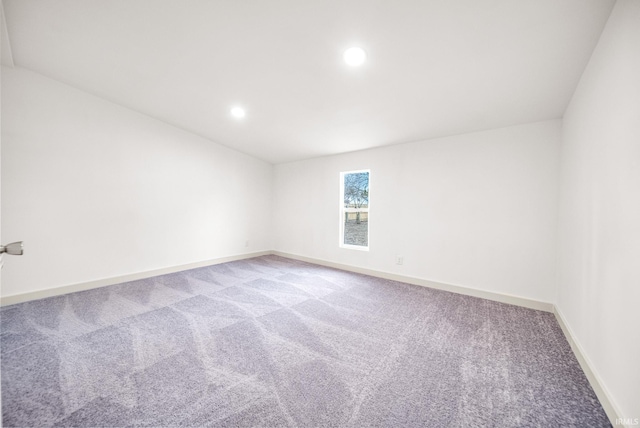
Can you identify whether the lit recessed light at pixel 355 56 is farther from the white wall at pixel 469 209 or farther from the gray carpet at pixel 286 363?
the gray carpet at pixel 286 363

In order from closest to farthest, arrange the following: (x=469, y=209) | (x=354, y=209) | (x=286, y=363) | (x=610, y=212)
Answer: (x=610, y=212), (x=286, y=363), (x=469, y=209), (x=354, y=209)

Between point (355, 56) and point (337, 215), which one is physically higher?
point (355, 56)

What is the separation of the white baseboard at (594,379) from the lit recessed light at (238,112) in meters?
4.03

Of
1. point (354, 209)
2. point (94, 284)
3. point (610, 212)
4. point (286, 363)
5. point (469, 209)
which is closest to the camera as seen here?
point (610, 212)

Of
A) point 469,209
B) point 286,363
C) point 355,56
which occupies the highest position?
point 355,56

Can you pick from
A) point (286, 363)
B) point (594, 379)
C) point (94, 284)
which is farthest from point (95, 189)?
point (594, 379)

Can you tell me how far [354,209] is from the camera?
443cm

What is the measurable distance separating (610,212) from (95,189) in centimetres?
509

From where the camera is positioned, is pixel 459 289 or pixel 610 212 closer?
pixel 610 212

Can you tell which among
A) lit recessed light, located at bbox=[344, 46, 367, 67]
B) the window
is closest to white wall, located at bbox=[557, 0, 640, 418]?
lit recessed light, located at bbox=[344, 46, 367, 67]

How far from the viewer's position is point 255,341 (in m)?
2.04

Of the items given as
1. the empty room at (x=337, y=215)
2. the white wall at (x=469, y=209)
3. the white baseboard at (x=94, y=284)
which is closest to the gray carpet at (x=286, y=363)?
the empty room at (x=337, y=215)

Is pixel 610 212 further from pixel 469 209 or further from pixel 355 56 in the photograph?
pixel 355 56

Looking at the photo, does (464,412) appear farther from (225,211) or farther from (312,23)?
(225,211)
